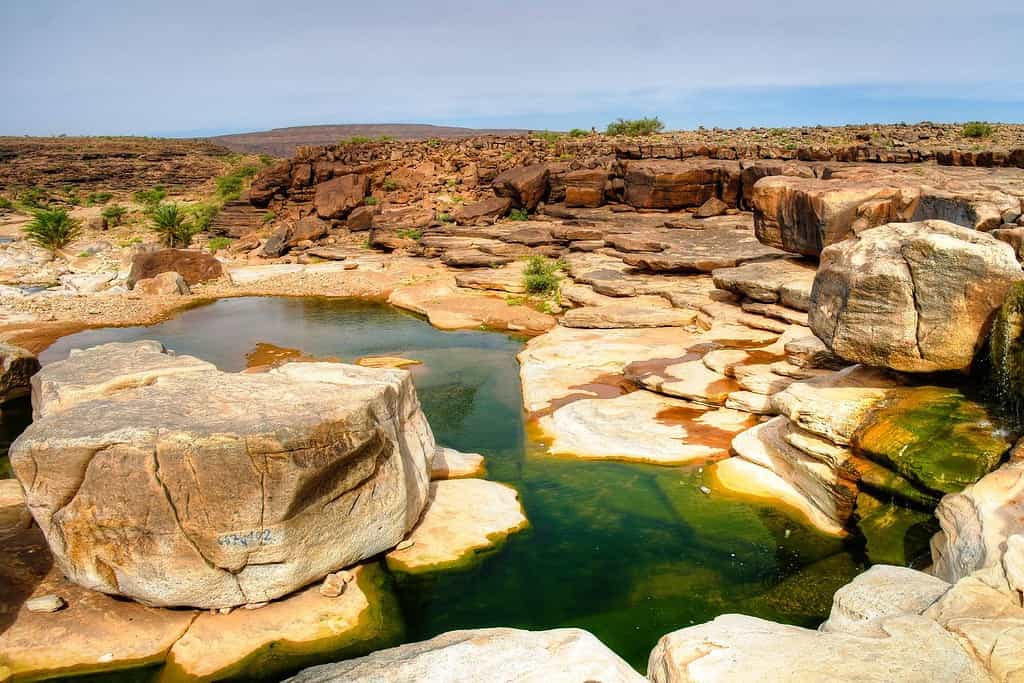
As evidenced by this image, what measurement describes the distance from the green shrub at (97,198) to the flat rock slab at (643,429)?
40385 millimetres

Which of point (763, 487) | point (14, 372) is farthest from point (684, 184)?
point (14, 372)

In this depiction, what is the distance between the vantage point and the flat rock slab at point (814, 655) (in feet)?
13.0

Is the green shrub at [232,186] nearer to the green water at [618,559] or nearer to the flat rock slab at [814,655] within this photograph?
the green water at [618,559]

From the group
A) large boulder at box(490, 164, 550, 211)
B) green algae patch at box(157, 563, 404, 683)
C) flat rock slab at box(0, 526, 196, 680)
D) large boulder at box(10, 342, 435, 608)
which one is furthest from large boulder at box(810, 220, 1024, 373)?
large boulder at box(490, 164, 550, 211)

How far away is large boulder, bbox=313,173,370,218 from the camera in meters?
31.8

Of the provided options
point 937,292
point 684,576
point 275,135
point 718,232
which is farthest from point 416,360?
point 275,135

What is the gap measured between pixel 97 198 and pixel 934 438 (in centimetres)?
4638

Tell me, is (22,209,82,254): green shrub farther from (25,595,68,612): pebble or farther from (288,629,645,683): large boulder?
(288,629,645,683): large boulder

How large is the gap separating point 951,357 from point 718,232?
15.3m

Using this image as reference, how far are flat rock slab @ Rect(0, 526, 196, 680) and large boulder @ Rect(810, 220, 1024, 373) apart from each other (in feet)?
24.6

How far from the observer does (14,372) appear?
12.3 metres

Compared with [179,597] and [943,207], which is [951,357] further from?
[179,597]

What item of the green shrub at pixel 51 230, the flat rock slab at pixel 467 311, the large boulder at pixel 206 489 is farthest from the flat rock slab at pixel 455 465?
the green shrub at pixel 51 230

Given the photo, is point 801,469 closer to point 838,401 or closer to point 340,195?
point 838,401
